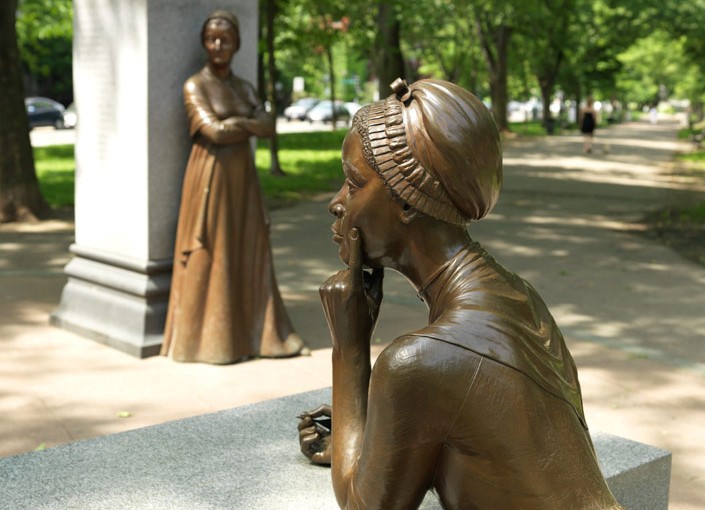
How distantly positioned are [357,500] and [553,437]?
48cm

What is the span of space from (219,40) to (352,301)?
482cm

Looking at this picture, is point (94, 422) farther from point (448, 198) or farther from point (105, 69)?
point (448, 198)

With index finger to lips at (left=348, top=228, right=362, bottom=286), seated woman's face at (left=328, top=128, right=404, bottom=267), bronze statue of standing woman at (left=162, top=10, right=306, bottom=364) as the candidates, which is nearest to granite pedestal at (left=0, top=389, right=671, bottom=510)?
index finger to lips at (left=348, top=228, right=362, bottom=286)

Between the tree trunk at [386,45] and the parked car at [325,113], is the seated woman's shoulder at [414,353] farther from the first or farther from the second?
the parked car at [325,113]

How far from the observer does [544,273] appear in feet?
35.0

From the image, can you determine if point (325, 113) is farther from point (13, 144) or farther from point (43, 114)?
point (13, 144)

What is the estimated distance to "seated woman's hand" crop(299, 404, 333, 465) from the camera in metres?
3.26

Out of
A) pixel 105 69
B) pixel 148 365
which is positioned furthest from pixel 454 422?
pixel 105 69

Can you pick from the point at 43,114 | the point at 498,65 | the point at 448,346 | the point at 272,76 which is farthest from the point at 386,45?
the point at 43,114

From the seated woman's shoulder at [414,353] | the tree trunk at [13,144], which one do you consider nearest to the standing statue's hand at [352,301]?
the seated woman's shoulder at [414,353]

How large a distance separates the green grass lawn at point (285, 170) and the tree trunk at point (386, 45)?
2.24m

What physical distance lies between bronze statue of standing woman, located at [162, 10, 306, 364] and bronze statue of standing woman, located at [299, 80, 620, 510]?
4624mm

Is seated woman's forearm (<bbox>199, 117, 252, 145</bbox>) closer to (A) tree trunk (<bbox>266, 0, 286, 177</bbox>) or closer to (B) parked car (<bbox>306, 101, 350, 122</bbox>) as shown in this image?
(A) tree trunk (<bbox>266, 0, 286, 177</bbox>)

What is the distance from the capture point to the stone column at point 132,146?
6.96 metres
